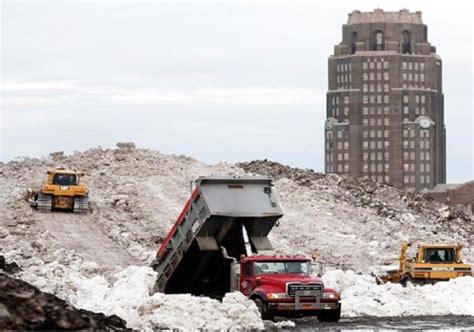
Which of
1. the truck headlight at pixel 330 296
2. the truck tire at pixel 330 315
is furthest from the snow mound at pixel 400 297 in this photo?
the truck headlight at pixel 330 296

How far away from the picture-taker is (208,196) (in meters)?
28.7

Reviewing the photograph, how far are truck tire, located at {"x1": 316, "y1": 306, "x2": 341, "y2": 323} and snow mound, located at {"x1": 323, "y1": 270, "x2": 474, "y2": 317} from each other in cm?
189

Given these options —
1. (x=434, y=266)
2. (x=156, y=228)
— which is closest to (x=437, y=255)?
(x=434, y=266)

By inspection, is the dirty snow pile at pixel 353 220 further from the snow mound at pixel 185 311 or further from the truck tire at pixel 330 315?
the snow mound at pixel 185 311

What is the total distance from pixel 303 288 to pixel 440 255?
1058 centimetres

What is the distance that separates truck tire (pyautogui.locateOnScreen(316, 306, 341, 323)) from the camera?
27.1 m

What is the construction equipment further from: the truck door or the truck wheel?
the truck wheel

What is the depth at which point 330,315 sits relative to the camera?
27.2m

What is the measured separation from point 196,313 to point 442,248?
46.5 feet

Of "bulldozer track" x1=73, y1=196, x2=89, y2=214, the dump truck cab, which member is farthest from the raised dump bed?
"bulldozer track" x1=73, y1=196, x2=89, y2=214

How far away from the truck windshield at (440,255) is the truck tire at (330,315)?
930 cm

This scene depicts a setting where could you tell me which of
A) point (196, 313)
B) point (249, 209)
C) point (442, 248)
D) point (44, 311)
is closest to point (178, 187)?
point (442, 248)

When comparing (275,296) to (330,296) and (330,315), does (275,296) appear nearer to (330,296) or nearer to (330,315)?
(330,296)

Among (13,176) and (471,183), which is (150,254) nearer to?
(13,176)
